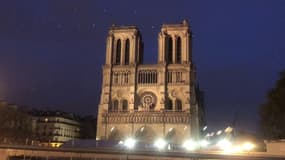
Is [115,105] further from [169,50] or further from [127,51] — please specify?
[169,50]

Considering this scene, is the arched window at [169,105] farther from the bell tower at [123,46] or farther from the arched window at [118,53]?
the arched window at [118,53]

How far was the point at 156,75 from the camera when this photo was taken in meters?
84.1

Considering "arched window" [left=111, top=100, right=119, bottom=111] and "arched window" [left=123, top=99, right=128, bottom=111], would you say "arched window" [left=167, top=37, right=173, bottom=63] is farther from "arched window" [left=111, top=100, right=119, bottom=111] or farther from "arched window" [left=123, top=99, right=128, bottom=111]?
"arched window" [left=111, top=100, right=119, bottom=111]

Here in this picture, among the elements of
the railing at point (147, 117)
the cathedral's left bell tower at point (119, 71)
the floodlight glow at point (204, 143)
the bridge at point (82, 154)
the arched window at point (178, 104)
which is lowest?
the bridge at point (82, 154)

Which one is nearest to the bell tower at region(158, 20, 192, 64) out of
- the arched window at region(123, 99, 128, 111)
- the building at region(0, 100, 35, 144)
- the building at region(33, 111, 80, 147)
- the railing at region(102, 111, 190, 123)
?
the arched window at region(123, 99, 128, 111)

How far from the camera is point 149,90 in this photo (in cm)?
8331

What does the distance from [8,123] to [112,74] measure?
2544 centimetres

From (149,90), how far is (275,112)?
4168 cm

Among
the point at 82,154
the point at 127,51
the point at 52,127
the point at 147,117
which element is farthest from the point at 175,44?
the point at 82,154

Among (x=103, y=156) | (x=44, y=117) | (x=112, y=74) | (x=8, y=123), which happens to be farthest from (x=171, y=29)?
(x=103, y=156)

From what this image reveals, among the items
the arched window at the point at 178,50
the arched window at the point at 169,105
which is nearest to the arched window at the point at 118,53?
the arched window at the point at 178,50

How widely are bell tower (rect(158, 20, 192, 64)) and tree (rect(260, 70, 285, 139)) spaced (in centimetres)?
3743

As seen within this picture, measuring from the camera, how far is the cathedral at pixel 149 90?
259 feet

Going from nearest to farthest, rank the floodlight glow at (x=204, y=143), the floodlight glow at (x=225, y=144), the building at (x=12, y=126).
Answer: the floodlight glow at (x=225, y=144), the building at (x=12, y=126), the floodlight glow at (x=204, y=143)
